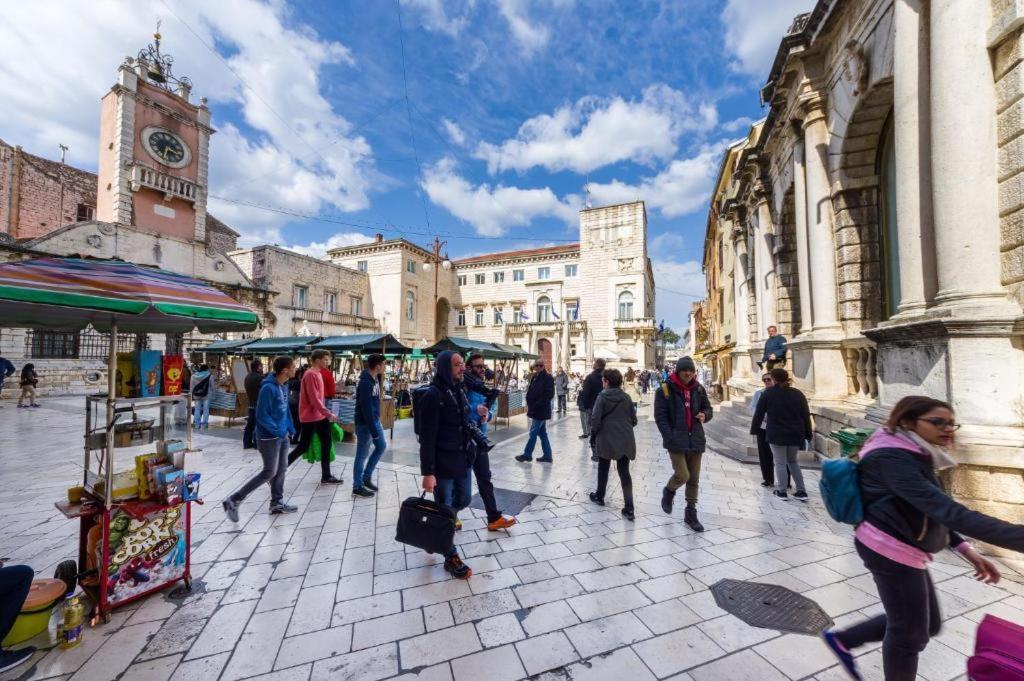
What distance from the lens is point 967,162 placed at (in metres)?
4.26

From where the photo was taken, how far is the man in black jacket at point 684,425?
15.0 feet

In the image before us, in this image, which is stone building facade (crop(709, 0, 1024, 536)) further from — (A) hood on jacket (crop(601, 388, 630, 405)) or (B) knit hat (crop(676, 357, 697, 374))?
(A) hood on jacket (crop(601, 388, 630, 405))

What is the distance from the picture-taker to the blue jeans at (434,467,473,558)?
12.6ft

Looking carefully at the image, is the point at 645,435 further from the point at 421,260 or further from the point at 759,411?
the point at 421,260

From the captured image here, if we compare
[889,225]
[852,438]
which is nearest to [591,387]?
[852,438]

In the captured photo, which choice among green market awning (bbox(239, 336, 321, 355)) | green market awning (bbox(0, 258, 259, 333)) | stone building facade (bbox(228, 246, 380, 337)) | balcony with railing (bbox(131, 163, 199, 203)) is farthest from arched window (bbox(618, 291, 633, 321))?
green market awning (bbox(0, 258, 259, 333))

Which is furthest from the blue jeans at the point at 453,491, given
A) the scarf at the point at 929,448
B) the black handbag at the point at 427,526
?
the scarf at the point at 929,448

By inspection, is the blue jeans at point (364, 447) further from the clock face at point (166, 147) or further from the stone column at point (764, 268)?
the clock face at point (166, 147)

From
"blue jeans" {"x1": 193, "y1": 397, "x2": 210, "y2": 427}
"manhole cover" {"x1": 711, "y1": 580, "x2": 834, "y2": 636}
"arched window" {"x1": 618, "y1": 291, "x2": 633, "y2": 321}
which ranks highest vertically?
"arched window" {"x1": 618, "y1": 291, "x2": 633, "y2": 321}

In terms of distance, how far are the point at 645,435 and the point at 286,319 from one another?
2534cm

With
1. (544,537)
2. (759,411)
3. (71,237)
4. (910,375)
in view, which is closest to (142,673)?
(544,537)

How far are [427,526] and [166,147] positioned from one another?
26.6 m

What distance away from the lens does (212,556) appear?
3.76 meters

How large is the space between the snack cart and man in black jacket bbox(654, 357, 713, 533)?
14.0 ft
